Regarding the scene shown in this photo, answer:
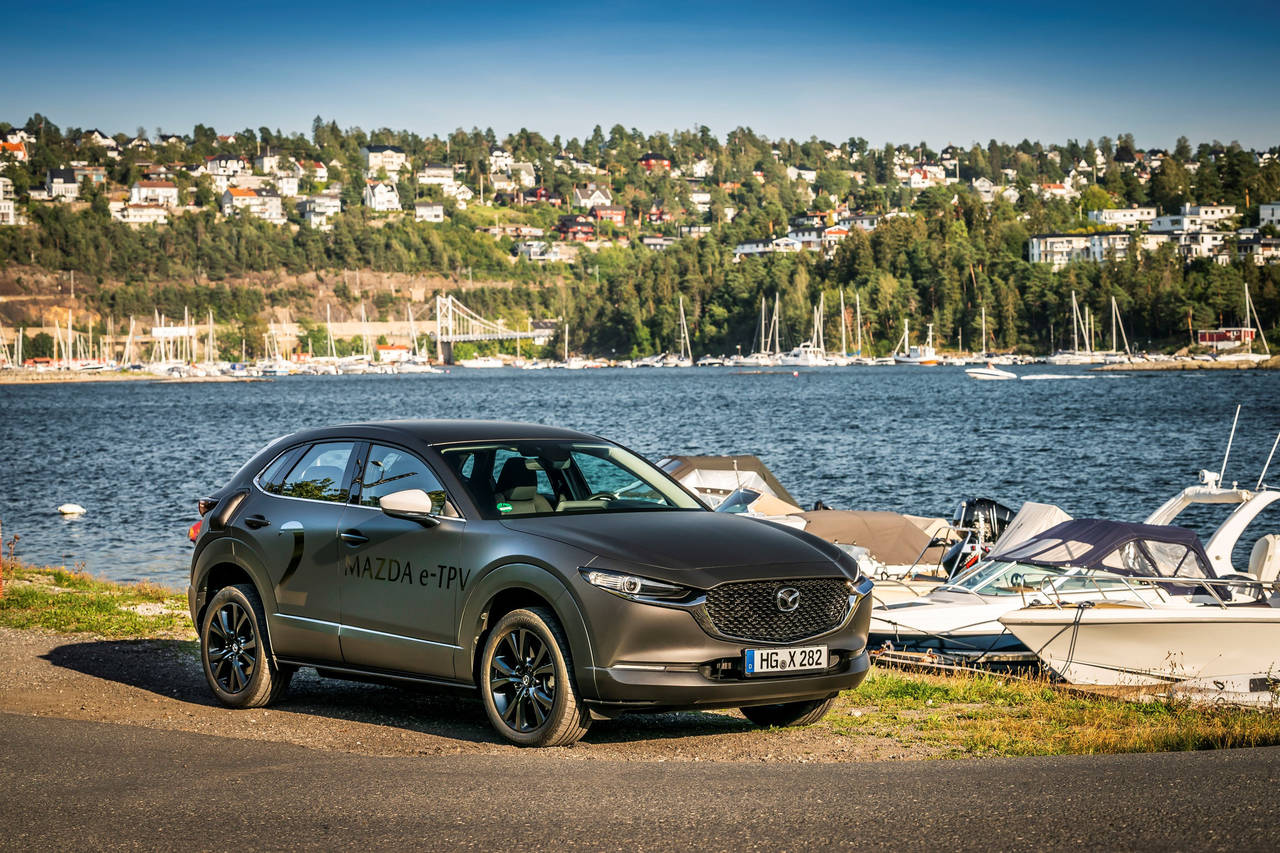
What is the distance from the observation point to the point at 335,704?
967cm

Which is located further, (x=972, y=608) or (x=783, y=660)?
(x=972, y=608)

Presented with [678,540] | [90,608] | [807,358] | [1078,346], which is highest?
[1078,346]

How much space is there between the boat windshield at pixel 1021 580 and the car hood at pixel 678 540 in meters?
6.78

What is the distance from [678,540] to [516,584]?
0.91 meters

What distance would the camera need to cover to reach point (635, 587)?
7254 millimetres

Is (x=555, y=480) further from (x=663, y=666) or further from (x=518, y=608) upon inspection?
(x=663, y=666)

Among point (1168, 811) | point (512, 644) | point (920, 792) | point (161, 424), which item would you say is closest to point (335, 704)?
point (512, 644)

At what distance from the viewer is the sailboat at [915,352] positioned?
189m

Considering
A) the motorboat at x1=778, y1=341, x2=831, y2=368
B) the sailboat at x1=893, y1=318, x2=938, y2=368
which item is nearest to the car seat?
the sailboat at x1=893, y1=318, x2=938, y2=368

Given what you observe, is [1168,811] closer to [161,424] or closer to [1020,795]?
[1020,795]

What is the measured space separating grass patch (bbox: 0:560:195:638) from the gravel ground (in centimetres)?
153

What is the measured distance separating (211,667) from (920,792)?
5.30m

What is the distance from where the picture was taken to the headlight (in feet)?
23.8

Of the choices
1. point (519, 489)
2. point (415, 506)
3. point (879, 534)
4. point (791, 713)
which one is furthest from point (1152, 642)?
point (879, 534)
